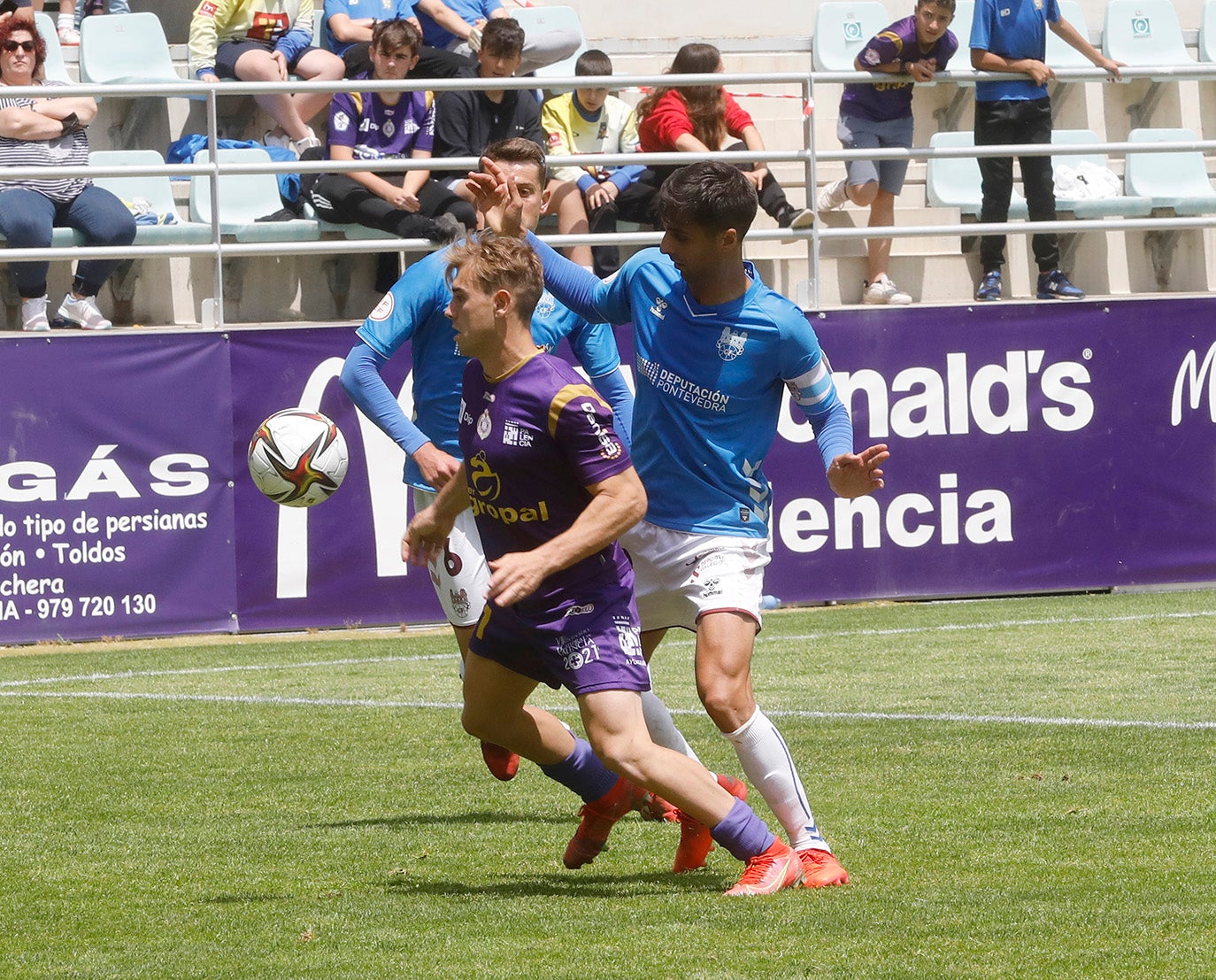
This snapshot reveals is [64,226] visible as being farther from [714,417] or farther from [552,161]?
[714,417]

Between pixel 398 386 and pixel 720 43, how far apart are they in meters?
6.27

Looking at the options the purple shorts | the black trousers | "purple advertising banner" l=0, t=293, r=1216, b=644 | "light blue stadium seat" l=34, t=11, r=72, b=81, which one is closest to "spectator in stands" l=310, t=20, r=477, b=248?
"purple advertising banner" l=0, t=293, r=1216, b=644

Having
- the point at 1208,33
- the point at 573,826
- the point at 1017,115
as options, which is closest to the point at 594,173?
the point at 1017,115

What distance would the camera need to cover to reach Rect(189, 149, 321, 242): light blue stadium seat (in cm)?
1323

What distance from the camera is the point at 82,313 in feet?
40.9

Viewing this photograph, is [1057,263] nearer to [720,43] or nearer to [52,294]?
[720,43]

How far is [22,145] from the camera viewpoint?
40.6 feet

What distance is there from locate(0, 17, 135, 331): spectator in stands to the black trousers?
6395 mm

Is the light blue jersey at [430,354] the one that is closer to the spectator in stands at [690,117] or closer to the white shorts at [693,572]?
the white shorts at [693,572]

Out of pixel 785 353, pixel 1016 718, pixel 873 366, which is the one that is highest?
pixel 785 353

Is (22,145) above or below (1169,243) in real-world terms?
above

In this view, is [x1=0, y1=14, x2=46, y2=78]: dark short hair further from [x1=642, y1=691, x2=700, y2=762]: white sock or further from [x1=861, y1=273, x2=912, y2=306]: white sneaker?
[x1=642, y1=691, x2=700, y2=762]: white sock

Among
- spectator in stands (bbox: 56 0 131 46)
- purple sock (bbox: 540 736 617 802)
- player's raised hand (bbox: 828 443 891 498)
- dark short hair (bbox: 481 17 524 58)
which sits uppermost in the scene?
spectator in stands (bbox: 56 0 131 46)

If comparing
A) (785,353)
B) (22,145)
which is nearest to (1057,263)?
(22,145)
